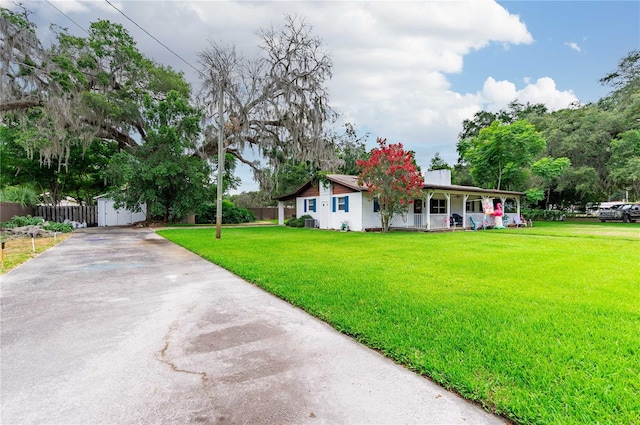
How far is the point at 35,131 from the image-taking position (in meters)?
14.8

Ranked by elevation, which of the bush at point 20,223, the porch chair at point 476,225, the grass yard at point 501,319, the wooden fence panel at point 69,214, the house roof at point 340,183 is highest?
the house roof at point 340,183

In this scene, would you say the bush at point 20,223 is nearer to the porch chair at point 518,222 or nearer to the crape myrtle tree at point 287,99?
the crape myrtle tree at point 287,99

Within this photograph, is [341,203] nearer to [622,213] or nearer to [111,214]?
[111,214]

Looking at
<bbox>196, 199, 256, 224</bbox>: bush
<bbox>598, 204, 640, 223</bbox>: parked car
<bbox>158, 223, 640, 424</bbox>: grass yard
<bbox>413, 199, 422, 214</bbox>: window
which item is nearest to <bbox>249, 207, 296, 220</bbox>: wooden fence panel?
<bbox>196, 199, 256, 224</bbox>: bush

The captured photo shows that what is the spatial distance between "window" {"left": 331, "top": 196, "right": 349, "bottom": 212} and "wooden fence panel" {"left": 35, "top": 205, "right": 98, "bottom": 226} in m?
17.1

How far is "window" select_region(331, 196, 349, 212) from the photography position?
17164 mm

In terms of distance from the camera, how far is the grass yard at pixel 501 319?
212 cm

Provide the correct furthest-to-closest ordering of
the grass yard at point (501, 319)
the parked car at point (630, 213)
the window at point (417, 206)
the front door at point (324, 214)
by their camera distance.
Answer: the parked car at point (630, 213) < the front door at point (324, 214) < the window at point (417, 206) < the grass yard at point (501, 319)

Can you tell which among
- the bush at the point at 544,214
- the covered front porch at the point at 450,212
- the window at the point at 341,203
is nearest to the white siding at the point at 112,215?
the window at the point at 341,203

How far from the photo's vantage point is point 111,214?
2236 centimetres

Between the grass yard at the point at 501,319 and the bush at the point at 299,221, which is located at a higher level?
the bush at the point at 299,221

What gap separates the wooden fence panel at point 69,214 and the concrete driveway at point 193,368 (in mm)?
20204

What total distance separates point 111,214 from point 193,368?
24206 millimetres

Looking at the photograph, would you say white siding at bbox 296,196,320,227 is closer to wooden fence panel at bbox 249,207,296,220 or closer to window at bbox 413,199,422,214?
window at bbox 413,199,422,214
